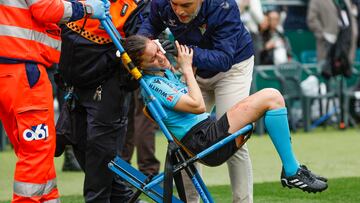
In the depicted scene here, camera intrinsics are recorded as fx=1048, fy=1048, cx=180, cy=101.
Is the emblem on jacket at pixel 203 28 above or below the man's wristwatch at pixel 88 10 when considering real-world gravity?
below

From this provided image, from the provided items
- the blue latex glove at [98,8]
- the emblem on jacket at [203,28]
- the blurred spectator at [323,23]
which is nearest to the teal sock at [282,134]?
the emblem on jacket at [203,28]

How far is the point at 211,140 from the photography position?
23.8ft

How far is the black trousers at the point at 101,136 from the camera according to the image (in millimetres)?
8070

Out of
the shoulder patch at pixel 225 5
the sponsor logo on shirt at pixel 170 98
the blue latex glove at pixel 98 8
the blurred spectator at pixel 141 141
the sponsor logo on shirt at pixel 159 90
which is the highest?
the blue latex glove at pixel 98 8

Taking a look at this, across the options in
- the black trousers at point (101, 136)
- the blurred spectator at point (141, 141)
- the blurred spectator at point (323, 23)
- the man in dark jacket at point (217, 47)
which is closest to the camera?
the man in dark jacket at point (217, 47)

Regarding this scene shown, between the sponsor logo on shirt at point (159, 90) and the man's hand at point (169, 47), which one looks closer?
the sponsor logo on shirt at point (159, 90)

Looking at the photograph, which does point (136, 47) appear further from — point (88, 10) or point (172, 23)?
point (172, 23)

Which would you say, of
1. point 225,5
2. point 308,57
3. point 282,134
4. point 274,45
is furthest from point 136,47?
point 308,57

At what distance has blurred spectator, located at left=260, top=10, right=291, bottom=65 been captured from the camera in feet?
56.7

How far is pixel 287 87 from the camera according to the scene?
16.7 meters

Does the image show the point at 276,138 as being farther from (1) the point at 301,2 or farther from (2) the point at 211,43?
(1) the point at 301,2

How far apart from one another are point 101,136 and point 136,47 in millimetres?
978

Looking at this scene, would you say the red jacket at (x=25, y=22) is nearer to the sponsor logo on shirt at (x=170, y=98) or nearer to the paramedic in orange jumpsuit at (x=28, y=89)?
the paramedic in orange jumpsuit at (x=28, y=89)

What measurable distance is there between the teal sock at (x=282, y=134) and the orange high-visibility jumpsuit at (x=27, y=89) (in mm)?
1552
